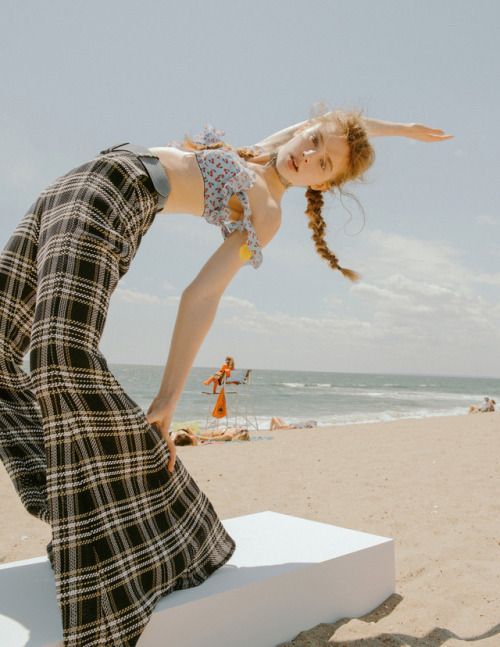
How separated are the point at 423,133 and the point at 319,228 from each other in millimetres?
621

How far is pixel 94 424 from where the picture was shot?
169 cm

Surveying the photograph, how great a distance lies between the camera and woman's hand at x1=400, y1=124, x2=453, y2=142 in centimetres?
266

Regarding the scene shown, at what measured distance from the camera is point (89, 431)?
65.9 inches

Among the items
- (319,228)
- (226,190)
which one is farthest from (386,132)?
(226,190)

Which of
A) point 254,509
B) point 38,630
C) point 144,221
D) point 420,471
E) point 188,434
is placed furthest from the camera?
point 188,434

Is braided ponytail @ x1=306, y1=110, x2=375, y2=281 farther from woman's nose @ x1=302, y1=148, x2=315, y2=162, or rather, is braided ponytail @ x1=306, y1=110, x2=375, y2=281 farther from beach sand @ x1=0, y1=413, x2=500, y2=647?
beach sand @ x1=0, y1=413, x2=500, y2=647

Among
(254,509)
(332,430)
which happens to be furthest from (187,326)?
(332,430)

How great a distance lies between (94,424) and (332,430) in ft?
34.9

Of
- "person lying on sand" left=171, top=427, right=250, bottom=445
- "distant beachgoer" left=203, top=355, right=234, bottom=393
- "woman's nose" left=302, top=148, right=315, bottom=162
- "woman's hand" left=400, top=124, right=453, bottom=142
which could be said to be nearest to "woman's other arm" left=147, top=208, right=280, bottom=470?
"woman's nose" left=302, top=148, right=315, bottom=162

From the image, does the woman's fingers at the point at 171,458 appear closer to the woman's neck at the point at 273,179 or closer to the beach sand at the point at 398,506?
the beach sand at the point at 398,506

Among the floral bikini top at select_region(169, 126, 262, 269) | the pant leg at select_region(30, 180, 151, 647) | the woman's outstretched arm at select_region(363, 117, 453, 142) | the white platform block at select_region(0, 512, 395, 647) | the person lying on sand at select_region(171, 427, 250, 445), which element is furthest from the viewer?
the person lying on sand at select_region(171, 427, 250, 445)

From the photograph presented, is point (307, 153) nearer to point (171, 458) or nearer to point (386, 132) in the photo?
point (386, 132)

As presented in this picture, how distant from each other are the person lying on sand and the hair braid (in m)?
8.05

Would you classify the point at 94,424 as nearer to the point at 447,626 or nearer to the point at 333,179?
the point at 333,179
